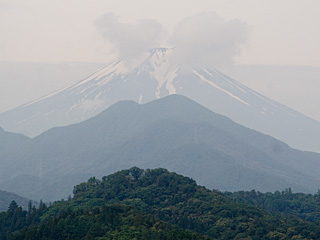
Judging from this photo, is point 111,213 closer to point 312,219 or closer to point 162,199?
point 162,199

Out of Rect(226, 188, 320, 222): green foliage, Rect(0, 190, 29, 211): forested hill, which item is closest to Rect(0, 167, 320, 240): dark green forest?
Rect(226, 188, 320, 222): green foliage

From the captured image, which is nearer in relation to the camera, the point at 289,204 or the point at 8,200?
the point at 289,204

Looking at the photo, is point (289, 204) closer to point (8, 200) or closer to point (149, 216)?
point (149, 216)

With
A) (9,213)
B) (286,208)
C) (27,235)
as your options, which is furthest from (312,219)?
(27,235)

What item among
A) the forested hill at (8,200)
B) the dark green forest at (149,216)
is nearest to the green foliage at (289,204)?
→ the dark green forest at (149,216)

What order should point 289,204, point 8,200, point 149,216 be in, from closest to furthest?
point 149,216 < point 289,204 < point 8,200

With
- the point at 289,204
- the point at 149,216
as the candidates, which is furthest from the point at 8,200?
the point at 149,216

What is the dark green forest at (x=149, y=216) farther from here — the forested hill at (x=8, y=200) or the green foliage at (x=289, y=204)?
the forested hill at (x=8, y=200)

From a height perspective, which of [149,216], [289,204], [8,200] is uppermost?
[8,200]
